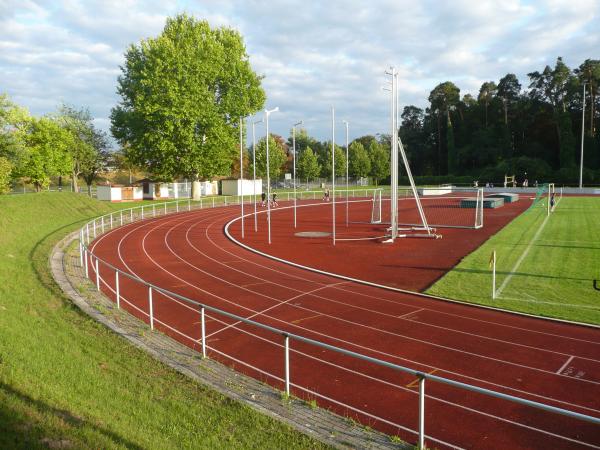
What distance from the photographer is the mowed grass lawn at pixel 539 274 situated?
47.0 feet

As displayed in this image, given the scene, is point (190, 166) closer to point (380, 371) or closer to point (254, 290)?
point (254, 290)

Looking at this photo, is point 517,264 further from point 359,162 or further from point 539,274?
point 359,162

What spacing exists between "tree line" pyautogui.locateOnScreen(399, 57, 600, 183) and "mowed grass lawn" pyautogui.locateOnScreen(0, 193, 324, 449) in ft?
271

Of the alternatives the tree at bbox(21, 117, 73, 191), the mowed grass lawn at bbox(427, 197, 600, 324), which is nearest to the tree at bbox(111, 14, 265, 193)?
the tree at bbox(21, 117, 73, 191)

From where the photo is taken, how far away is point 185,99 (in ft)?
152

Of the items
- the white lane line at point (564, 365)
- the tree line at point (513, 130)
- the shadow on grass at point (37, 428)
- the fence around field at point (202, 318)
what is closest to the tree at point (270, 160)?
the fence around field at point (202, 318)

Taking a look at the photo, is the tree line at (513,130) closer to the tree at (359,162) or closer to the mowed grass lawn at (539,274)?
the tree at (359,162)

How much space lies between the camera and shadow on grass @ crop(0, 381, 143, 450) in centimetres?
526

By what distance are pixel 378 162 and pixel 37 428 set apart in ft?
313

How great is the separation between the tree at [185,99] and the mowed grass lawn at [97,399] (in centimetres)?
3651

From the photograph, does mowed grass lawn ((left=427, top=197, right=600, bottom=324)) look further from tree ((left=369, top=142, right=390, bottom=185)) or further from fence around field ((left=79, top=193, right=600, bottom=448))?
tree ((left=369, top=142, right=390, bottom=185))

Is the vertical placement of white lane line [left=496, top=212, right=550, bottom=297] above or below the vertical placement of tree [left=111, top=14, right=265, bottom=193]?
below

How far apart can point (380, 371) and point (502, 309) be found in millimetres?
6044

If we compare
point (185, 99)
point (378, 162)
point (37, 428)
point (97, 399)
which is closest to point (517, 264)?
point (97, 399)
